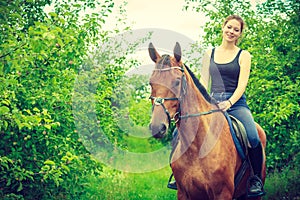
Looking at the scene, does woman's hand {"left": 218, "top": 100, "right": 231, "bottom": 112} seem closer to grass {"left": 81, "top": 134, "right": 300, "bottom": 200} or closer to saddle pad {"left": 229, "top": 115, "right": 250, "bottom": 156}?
saddle pad {"left": 229, "top": 115, "right": 250, "bottom": 156}

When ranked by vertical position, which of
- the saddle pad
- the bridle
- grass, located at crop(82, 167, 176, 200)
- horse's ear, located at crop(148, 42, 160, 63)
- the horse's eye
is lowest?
grass, located at crop(82, 167, 176, 200)

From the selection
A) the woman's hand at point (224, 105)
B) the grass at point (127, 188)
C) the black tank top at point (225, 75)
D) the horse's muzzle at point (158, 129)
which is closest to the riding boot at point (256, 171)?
the woman's hand at point (224, 105)

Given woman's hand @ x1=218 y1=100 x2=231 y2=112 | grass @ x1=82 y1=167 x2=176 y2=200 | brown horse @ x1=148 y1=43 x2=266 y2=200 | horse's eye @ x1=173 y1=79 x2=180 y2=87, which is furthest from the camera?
grass @ x1=82 y1=167 x2=176 y2=200

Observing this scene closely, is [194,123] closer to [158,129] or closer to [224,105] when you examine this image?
[224,105]

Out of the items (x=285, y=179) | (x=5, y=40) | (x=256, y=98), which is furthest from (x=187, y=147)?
(x=285, y=179)

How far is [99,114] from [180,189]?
3.42 metres

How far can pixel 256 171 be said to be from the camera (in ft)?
20.9

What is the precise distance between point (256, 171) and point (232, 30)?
177cm

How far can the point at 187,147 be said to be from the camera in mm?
5688

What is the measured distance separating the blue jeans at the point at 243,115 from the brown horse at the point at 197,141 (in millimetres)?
279

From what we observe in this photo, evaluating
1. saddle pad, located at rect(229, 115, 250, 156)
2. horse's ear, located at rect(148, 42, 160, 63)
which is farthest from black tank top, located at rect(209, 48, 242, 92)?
horse's ear, located at rect(148, 42, 160, 63)

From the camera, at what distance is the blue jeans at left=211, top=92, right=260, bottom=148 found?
6.14 m

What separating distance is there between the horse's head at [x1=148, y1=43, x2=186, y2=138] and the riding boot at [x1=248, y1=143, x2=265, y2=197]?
1511mm

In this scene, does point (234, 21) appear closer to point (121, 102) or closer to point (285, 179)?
point (121, 102)
